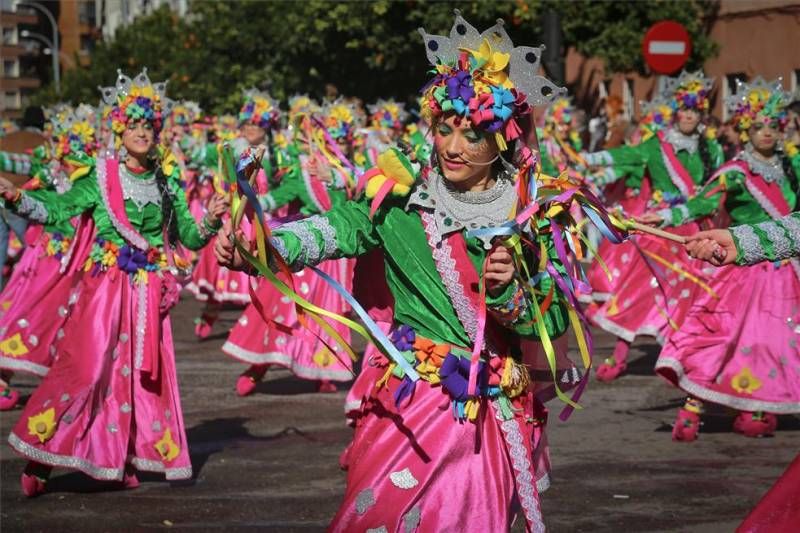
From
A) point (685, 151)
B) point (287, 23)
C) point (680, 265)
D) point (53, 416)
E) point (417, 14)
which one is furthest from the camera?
point (287, 23)

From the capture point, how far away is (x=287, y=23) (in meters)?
31.6

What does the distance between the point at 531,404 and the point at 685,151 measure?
790cm

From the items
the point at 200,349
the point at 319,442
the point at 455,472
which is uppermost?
the point at 455,472

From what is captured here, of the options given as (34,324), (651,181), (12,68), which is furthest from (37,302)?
(12,68)

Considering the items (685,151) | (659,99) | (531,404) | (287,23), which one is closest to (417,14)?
(287,23)

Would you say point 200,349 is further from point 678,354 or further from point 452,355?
point 452,355

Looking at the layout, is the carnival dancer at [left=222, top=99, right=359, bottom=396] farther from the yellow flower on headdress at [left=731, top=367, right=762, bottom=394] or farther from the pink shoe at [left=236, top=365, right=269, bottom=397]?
the yellow flower on headdress at [left=731, top=367, right=762, bottom=394]

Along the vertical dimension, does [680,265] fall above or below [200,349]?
above

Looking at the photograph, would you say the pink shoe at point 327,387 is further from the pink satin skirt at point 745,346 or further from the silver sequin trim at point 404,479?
the silver sequin trim at point 404,479

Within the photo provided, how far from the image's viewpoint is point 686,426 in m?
10.4

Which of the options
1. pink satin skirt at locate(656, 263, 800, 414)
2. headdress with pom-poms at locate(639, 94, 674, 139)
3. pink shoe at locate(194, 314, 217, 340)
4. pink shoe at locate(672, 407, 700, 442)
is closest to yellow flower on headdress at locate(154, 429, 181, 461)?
pink satin skirt at locate(656, 263, 800, 414)

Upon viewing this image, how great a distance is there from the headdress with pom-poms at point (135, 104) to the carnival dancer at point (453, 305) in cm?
346

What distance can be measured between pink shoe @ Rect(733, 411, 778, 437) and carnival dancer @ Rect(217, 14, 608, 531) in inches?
184

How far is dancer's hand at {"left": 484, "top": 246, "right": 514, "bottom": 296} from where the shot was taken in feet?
18.8
